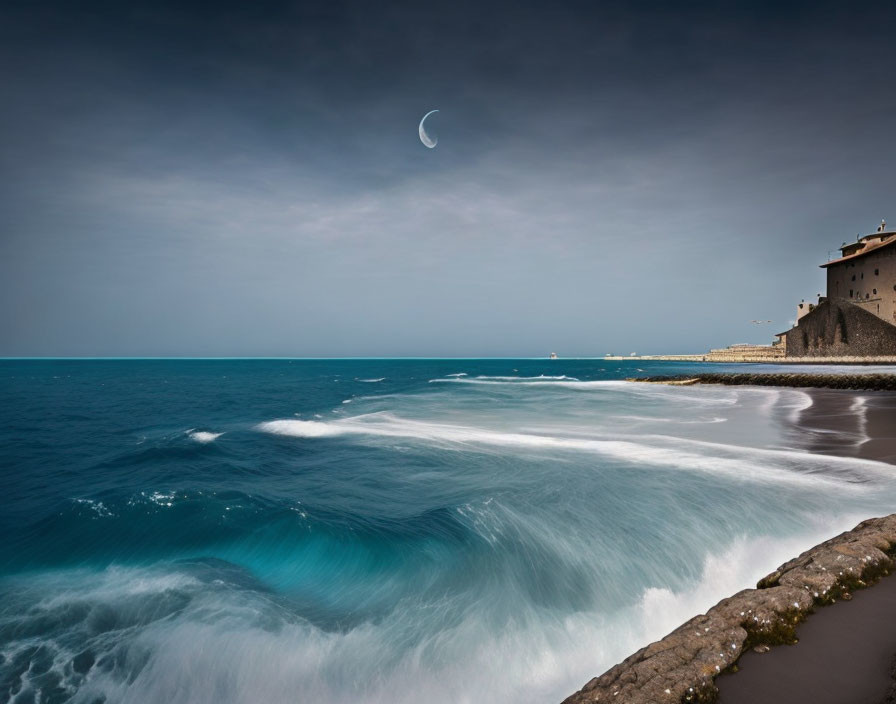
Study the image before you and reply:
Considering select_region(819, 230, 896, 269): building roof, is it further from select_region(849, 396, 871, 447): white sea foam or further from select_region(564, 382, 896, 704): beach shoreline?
select_region(564, 382, 896, 704): beach shoreline

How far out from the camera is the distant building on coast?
5400 centimetres

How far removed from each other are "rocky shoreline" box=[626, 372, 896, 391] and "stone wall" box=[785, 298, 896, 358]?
33863 millimetres

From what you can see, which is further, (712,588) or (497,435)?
(497,435)

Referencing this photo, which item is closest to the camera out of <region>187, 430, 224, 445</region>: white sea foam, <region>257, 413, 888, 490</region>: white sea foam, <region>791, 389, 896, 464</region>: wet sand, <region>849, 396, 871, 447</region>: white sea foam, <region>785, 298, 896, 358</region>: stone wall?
<region>257, 413, 888, 490</region>: white sea foam

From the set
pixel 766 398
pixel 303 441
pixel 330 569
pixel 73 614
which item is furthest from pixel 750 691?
pixel 766 398

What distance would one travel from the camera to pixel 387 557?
20.5ft

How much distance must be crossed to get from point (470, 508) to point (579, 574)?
2.54 metres

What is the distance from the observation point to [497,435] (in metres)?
15.3

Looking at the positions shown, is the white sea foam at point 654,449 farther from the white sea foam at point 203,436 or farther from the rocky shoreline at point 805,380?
the rocky shoreline at point 805,380

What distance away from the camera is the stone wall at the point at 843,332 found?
54.1 m

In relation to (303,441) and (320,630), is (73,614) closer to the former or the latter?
(320,630)

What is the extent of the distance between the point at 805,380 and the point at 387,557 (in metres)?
34.7

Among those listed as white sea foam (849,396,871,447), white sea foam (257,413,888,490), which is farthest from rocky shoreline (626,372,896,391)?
white sea foam (257,413,888,490)

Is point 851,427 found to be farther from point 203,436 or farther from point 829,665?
point 203,436
